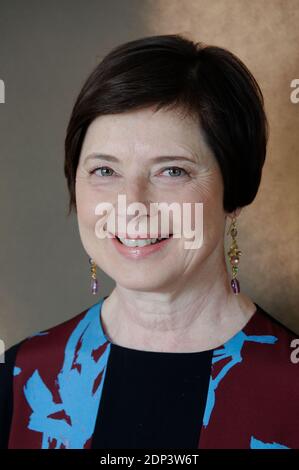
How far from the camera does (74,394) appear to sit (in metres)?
1.50

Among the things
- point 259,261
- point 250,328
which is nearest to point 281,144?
point 259,261

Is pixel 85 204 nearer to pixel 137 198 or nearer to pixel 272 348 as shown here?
pixel 137 198

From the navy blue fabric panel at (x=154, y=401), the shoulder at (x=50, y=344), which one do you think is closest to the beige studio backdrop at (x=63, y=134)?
the shoulder at (x=50, y=344)

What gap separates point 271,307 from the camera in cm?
187

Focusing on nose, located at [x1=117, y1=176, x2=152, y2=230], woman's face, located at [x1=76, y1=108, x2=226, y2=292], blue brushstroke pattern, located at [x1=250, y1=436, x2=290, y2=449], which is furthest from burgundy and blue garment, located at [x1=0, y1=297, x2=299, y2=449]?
nose, located at [x1=117, y1=176, x2=152, y2=230]

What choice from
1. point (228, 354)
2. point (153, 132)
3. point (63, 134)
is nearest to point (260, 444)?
point (228, 354)

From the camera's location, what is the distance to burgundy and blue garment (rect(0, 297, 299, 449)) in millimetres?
1390

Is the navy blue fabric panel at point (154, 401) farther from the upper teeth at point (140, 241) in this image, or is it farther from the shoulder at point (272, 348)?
the upper teeth at point (140, 241)

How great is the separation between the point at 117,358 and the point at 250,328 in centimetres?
26

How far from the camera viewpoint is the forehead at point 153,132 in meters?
1.29

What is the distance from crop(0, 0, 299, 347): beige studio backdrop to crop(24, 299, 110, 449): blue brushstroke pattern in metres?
0.42

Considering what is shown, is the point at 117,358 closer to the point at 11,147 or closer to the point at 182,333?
the point at 182,333

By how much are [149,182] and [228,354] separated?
36 cm
